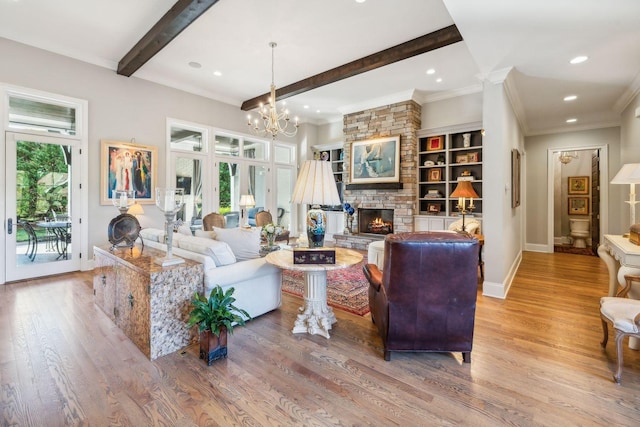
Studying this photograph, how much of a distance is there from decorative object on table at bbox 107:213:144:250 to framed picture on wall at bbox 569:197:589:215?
31.3 ft

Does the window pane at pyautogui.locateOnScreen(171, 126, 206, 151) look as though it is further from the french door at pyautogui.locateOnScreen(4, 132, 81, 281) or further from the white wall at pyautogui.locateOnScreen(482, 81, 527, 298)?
the white wall at pyautogui.locateOnScreen(482, 81, 527, 298)

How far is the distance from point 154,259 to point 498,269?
3.92m

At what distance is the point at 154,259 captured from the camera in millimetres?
2629

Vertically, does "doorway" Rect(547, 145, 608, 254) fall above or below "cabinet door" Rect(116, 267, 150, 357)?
above

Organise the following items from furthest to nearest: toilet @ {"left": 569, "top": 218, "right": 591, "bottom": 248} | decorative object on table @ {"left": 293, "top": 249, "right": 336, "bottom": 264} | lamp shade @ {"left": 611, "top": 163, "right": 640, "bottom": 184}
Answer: toilet @ {"left": 569, "top": 218, "right": 591, "bottom": 248}, lamp shade @ {"left": 611, "top": 163, "right": 640, "bottom": 184}, decorative object on table @ {"left": 293, "top": 249, "right": 336, "bottom": 264}

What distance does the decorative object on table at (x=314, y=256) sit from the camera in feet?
8.27

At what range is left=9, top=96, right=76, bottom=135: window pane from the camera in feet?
13.9

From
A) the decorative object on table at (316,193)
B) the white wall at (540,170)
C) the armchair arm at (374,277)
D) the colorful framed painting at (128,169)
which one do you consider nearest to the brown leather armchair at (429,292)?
the armchair arm at (374,277)

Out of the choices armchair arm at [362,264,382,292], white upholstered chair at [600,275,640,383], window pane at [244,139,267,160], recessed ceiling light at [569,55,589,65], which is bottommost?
white upholstered chair at [600,275,640,383]

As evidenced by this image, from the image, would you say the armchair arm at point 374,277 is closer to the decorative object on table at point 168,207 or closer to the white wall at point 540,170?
the decorative object on table at point 168,207

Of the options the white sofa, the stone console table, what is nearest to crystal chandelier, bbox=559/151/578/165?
the white sofa

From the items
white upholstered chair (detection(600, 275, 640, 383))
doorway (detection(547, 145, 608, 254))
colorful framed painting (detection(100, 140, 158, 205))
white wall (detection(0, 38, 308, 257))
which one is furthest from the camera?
doorway (detection(547, 145, 608, 254))

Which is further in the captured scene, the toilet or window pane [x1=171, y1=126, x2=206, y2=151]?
the toilet

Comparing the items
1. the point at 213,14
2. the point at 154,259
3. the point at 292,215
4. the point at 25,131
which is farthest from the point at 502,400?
the point at 292,215
